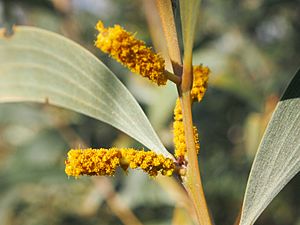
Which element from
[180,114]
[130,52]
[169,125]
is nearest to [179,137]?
[180,114]

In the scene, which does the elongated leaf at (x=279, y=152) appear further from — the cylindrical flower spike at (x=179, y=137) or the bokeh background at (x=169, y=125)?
the bokeh background at (x=169, y=125)

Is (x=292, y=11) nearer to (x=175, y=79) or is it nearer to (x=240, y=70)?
(x=240, y=70)

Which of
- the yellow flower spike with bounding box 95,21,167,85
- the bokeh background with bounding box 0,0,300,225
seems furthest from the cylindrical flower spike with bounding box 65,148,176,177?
the bokeh background with bounding box 0,0,300,225

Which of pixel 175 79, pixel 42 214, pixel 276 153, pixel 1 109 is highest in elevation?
pixel 1 109

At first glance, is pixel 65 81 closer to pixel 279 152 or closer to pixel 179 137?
pixel 179 137

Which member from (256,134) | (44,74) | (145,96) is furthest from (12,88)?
(145,96)

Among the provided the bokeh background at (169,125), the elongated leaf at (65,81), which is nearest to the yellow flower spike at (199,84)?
the elongated leaf at (65,81)
